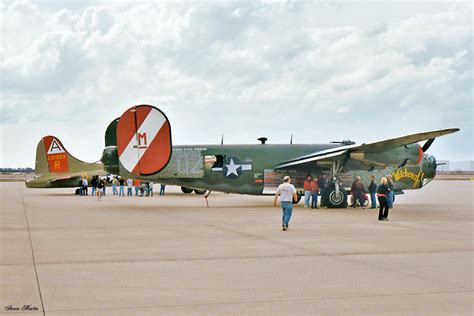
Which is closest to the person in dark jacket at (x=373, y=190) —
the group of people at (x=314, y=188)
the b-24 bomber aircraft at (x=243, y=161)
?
the b-24 bomber aircraft at (x=243, y=161)

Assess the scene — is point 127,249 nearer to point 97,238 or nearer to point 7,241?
point 97,238

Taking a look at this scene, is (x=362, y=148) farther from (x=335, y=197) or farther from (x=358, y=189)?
(x=335, y=197)

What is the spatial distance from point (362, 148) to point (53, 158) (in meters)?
24.9

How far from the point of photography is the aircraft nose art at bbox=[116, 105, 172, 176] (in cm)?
2498

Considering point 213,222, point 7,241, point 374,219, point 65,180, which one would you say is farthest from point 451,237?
point 65,180

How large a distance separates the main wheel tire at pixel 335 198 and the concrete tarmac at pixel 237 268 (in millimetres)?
7373

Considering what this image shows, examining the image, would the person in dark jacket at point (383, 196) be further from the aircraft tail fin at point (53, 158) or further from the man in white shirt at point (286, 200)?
the aircraft tail fin at point (53, 158)

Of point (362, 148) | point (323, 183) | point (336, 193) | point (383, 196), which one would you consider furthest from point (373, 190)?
point (383, 196)

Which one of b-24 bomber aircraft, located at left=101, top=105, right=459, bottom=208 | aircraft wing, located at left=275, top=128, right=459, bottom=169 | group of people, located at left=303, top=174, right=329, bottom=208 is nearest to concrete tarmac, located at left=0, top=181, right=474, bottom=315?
aircraft wing, located at left=275, top=128, right=459, bottom=169

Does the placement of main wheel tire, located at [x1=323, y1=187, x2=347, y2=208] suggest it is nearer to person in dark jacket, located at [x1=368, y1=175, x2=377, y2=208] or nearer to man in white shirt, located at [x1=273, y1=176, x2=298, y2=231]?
person in dark jacket, located at [x1=368, y1=175, x2=377, y2=208]

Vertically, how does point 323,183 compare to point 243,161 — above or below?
below

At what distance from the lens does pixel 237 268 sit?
34.4 feet

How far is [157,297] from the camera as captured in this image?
26.6 feet

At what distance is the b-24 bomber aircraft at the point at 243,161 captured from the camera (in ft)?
82.3
